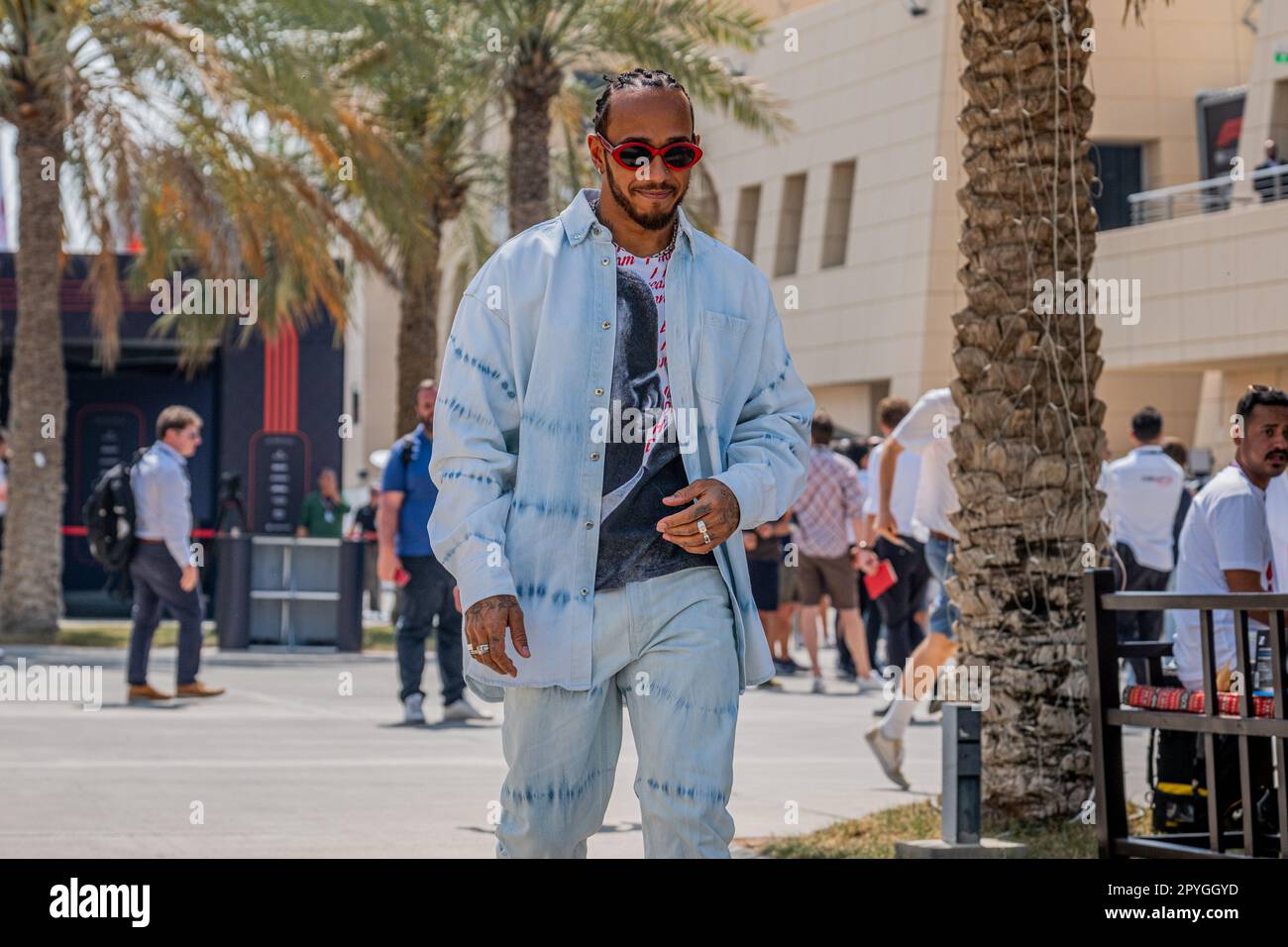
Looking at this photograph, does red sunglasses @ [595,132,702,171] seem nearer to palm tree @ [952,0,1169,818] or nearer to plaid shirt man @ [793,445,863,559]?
palm tree @ [952,0,1169,818]

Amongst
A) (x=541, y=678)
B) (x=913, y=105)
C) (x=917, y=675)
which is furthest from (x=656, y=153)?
(x=913, y=105)

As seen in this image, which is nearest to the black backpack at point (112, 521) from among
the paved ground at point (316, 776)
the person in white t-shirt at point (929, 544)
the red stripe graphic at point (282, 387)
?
the paved ground at point (316, 776)

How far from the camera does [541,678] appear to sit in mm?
4027

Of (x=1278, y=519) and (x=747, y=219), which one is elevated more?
(x=747, y=219)

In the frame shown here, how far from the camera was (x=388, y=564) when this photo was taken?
11.7 meters

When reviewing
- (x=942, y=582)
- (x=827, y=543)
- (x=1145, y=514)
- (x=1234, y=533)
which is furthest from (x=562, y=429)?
(x=827, y=543)

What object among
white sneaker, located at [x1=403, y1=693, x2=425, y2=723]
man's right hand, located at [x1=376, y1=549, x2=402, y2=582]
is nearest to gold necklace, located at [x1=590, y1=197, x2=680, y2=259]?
man's right hand, located at [x1=376, y1=549, x2=402, y2=582]

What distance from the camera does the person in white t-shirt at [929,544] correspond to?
927 cm

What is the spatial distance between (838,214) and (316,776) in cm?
3066

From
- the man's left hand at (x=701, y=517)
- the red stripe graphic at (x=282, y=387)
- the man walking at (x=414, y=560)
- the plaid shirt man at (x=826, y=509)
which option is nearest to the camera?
the man's left hand at (x=701, y=517)

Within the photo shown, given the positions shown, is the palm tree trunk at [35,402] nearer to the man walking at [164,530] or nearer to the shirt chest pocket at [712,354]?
the man walking at [164,530]

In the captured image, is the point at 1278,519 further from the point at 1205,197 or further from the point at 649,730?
the point at 1205,197

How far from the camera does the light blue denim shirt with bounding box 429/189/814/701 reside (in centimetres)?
406

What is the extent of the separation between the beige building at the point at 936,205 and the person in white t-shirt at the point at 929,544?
2003 cm
